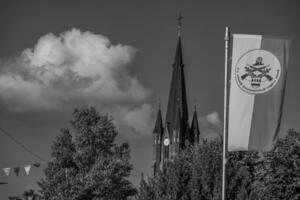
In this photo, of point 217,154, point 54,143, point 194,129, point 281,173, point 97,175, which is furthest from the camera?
point 194,129

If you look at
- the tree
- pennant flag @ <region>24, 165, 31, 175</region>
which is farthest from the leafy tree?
pennant flag @ <region>24, 165, 31, 175</region>

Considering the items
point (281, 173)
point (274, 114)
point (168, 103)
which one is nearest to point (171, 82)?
point (168, 103)

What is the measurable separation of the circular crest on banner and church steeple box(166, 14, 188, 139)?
85.7 meters

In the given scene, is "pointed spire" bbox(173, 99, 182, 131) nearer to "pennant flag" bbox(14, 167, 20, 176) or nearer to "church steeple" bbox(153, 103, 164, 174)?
"church steeple" bbox(153, 103, 164, 174)

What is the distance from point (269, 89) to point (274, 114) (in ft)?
1.72

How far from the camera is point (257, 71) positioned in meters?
12.2

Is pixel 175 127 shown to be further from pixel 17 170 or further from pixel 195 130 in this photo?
pixel 17 170

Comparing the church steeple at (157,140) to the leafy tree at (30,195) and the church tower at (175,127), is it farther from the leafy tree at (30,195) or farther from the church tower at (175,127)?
the leafy tree at (30,195)

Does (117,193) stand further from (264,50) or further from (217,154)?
(264,50)

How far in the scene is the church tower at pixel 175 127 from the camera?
9738cm

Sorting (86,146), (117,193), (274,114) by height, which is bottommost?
(274,114)

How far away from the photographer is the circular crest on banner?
12172 millimetres

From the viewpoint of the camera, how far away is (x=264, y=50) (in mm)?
12266

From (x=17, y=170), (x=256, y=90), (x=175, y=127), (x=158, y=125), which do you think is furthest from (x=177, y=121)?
(x=256, y=90)
